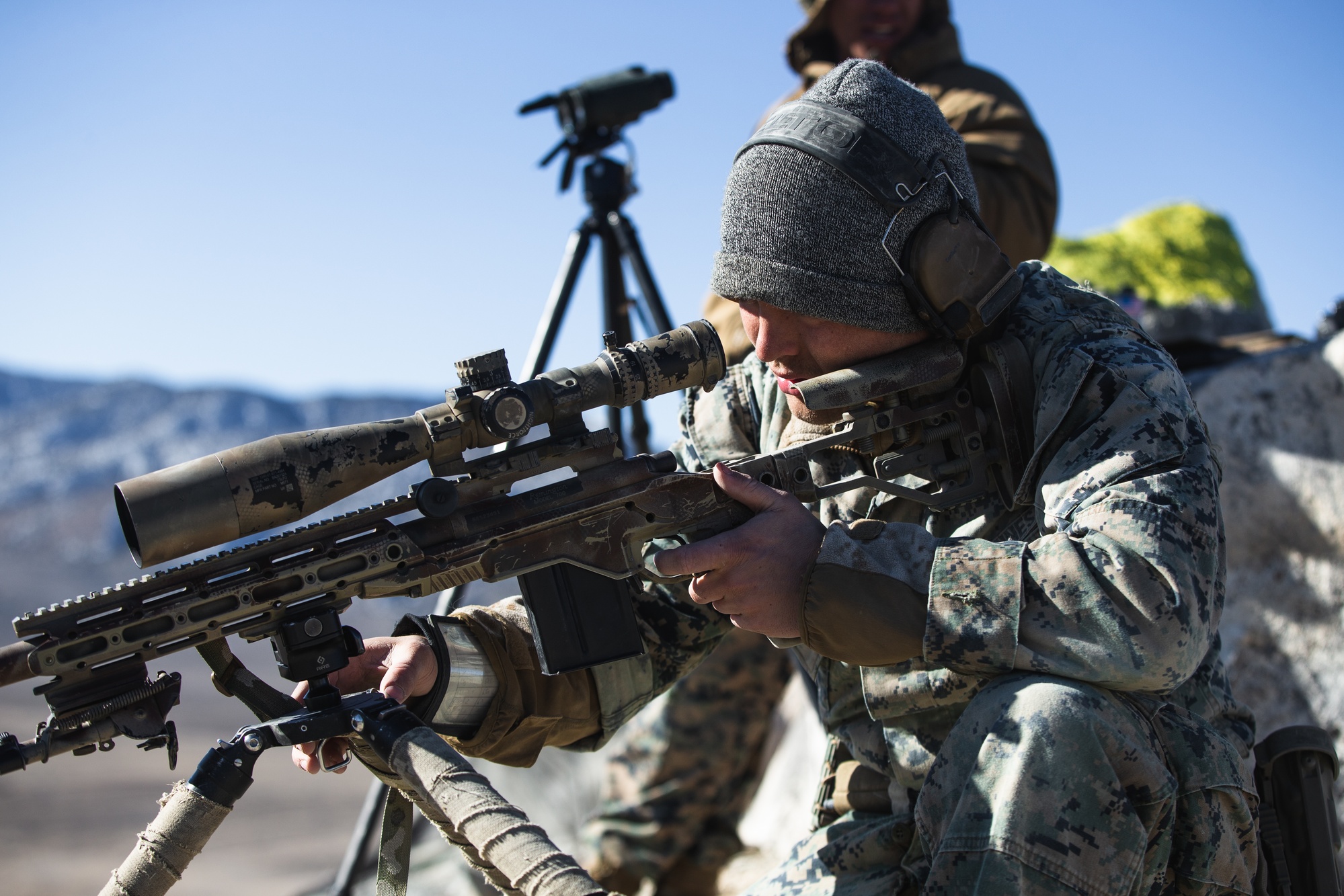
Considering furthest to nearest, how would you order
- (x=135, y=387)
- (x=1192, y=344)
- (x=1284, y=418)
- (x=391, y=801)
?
(x=135, y=387)
(x=1192, y=344)
(x=1284, y=418)
(x=391, y=801)

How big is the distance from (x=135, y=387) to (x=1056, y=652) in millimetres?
22651

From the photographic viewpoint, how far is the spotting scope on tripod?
14.0ft

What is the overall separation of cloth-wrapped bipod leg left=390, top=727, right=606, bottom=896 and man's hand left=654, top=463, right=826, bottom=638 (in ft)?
1.73

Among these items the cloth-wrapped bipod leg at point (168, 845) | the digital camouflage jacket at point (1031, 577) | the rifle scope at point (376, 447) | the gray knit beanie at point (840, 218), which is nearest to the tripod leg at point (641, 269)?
the digital camouflage jacket at point (1031, 577)

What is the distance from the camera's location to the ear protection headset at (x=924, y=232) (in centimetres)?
228

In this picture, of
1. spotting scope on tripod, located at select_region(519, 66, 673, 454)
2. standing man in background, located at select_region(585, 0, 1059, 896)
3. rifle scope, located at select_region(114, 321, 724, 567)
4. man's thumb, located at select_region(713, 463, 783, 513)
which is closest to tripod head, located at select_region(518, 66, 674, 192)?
spotting scope on tripod, located at select_region(519, 66, 673, 454)

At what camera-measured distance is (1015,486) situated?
94.3 inches

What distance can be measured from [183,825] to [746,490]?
1.18 metres

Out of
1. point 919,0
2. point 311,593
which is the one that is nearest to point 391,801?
point 311,593

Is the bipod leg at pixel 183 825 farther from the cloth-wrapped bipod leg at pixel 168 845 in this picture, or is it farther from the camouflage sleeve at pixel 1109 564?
the camouflage sleeve at pixel 1109 564

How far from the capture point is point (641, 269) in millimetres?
4293

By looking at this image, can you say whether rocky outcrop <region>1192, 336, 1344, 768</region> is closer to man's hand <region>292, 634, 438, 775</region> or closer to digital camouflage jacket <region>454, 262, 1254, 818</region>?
digital camouflage jacket <region>454, 262, 1254, 818</region>

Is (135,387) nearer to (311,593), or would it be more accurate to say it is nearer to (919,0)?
(919,0)

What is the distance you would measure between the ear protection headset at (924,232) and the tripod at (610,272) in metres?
1.83
